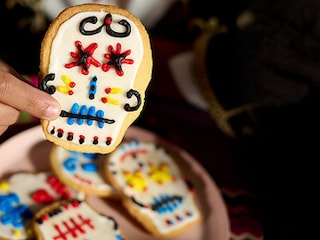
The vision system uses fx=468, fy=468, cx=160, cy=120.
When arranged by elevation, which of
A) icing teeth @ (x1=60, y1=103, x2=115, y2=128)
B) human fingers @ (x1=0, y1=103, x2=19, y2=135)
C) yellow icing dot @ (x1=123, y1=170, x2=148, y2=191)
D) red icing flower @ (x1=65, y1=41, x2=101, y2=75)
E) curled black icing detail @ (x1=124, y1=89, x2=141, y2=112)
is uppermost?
red icing flower @ (x1=65, y1=41, x2=101, y2=75)

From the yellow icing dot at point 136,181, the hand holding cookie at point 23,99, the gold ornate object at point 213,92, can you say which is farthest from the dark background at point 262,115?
the hand holding cookie at point 23,99

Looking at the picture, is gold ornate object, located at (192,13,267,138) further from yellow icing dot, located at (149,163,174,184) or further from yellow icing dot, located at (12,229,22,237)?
yellow icing dot, located at (12,229,22,237)

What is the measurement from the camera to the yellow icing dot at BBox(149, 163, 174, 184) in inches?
33.3

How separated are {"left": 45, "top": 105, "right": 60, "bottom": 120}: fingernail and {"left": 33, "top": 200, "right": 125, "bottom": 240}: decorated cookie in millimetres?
230

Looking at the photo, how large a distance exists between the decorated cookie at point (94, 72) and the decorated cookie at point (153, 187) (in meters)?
0.23

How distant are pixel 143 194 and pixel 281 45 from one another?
0.38 metres

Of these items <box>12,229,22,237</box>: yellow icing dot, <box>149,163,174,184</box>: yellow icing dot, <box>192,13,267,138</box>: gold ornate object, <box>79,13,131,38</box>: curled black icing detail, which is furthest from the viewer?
<box>192,13,267,138</box>: gold ornate object

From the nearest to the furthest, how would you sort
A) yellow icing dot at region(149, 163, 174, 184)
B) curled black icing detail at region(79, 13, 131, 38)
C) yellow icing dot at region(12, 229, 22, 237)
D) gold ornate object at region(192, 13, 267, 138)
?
curled black icing detail at region(79, 13, 131, 38)
yellow icing dot at region(12, 229, 22, 237)
yellow icing dot at region(149, 163, 174, 184)
gold ornate object at region(192, 13, 267, 138)

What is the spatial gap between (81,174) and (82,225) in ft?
0.35

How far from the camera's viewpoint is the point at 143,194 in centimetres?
81

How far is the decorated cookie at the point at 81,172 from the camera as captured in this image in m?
0.80

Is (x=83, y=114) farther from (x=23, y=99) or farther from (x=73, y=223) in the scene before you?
(x=73, y=223)

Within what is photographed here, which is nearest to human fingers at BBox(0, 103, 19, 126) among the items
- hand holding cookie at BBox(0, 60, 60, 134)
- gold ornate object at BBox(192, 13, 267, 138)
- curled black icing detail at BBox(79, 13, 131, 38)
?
hand holding cookie at BBox(0, 60, 60, 134)

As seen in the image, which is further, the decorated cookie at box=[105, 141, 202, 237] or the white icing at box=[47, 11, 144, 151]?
the decorated cookie at box=[105, 141, 202, 237]
